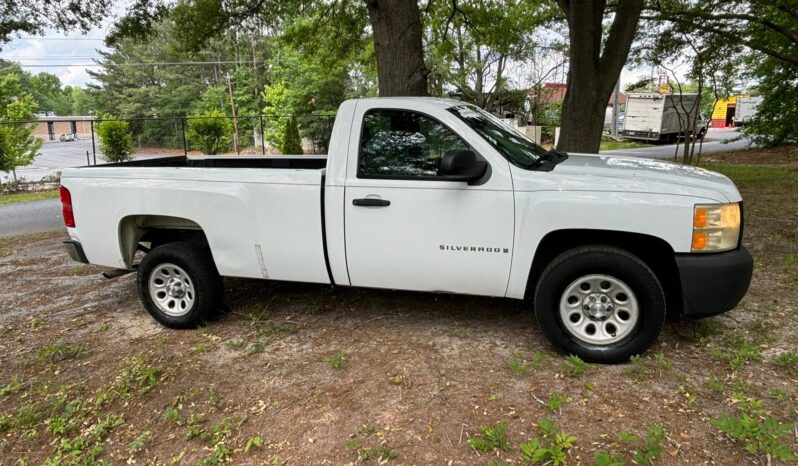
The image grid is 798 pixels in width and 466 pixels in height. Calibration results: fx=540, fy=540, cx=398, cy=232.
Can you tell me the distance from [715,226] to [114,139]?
761 inches

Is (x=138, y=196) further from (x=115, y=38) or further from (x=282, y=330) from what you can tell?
(x=115, y=38)

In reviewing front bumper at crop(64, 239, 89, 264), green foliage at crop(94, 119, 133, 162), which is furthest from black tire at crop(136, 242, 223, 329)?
green foliage at crop(94, 119, 133, 162)

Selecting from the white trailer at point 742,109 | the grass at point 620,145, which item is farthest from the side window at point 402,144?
the white trailer at point 742,109

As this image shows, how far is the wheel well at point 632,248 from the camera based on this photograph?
361 cm

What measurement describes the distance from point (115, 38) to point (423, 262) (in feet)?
34.8

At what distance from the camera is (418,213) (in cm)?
383

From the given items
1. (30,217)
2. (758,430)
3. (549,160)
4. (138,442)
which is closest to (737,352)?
(758,430)

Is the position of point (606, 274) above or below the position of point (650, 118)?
below

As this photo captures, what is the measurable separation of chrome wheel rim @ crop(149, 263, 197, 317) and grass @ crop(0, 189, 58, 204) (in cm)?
1280

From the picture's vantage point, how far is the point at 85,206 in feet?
15.0

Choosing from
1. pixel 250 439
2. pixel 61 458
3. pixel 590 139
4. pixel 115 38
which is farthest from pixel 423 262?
pixel 115 38

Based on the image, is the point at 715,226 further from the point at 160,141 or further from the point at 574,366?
the point at 160,141

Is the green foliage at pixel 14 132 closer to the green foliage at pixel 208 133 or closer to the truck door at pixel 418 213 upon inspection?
the green foliage at pixel 208 133

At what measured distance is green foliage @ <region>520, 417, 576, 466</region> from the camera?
2645 millimetres
